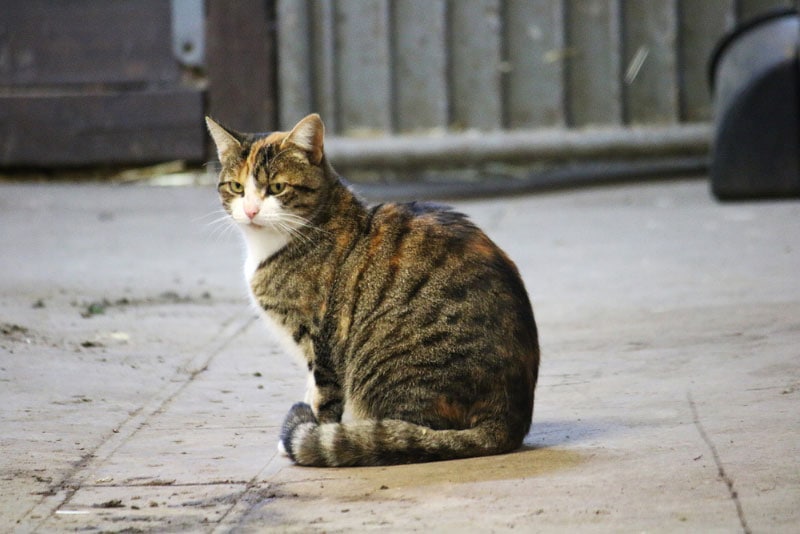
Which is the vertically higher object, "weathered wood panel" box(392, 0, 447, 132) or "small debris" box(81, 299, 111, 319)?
"weathered wood panel" box(392, 0, 447, 132)

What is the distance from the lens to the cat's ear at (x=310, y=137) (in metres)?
3.61

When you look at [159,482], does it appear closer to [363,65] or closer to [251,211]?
[251,211]

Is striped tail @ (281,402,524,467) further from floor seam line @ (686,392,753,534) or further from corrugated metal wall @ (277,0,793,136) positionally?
corrugated metal wall @ (277,0,793,136)

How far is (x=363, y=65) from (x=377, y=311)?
5954mm

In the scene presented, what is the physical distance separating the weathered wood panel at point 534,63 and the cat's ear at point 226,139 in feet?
18.4

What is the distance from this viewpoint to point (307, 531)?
2684mm

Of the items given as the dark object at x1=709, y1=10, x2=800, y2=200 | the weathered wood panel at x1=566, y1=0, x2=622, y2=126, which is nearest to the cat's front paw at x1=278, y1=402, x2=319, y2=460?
the dark object at x1=709, y1=10, x2=800, y2=200

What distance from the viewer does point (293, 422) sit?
→ 3340mm

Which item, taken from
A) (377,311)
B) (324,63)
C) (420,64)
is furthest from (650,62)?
(377,311)

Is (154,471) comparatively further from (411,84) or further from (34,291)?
(411,84)

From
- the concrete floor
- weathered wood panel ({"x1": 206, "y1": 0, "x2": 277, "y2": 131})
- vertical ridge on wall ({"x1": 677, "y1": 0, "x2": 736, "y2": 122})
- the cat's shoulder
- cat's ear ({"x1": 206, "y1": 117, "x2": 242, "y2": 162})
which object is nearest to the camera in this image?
the concrete floor

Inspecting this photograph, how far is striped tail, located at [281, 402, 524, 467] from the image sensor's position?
3.20 meters

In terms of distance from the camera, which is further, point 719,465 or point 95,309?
point 95,309

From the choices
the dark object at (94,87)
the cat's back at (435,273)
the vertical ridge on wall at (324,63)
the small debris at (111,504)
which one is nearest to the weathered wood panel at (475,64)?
the vertical ridge on wall at (324,63)
